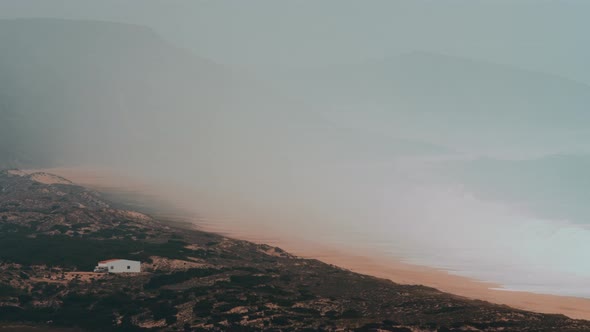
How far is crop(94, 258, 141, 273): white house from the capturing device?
188 m

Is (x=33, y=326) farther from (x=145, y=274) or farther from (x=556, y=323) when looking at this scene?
(x=556, y=323)

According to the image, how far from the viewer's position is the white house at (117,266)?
18788cm

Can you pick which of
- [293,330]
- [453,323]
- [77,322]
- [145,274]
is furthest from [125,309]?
[453,323]

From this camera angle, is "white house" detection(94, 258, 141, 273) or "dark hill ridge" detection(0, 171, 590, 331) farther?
"white house" detection(94, 258, 141, 273)

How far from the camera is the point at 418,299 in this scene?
16988cm

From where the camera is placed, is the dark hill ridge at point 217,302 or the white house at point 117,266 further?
the white house at point 117,266

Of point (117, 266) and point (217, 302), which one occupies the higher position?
point (117, 266)

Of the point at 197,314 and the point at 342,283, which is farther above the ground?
the point at 342,283

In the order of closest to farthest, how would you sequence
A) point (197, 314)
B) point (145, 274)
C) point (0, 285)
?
point (197, 314)
point (0, 285)
point (145, 274)

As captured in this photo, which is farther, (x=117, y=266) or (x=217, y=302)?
(x=117, y=266)

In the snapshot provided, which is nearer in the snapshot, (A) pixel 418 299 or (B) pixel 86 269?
(A) pixel 418 299

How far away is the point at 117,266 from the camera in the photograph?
7416 inches

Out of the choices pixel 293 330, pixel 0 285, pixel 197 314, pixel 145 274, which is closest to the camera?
pixel 293 330

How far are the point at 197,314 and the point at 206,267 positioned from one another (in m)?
43.7
